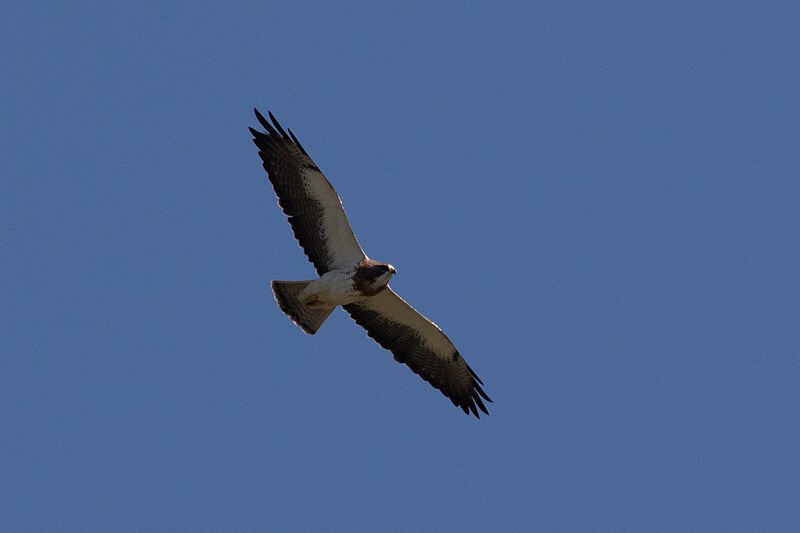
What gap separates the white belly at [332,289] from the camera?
17.0 m

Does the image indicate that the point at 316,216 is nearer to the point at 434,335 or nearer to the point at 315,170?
the point at 315,170

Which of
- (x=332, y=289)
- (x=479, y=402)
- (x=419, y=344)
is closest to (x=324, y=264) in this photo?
(x=332, y=289)

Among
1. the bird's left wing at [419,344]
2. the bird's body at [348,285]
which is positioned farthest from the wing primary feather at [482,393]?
the bird's body at [348,285]

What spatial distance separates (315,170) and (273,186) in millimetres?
621

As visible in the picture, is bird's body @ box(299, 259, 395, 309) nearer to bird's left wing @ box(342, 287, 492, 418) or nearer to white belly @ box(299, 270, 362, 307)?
white belly @ box(299, 270, 362, 307)

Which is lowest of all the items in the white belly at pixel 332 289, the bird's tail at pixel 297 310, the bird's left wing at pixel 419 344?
the bird's tail at pixel 297 310

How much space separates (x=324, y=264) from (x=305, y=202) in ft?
2.79

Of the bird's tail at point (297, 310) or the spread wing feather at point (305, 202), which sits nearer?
the spread wing feather at point (305, 202)

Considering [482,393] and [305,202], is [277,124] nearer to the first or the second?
[305,202]

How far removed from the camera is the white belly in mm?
17016

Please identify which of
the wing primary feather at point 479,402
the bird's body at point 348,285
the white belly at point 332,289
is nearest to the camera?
the bird's body at point 348,285

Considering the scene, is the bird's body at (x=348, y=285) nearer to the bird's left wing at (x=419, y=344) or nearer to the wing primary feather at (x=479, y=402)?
the bird's left wing at (x=419, y=344)

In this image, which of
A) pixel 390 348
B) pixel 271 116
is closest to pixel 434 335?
pixel 390 348

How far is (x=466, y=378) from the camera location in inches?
733
